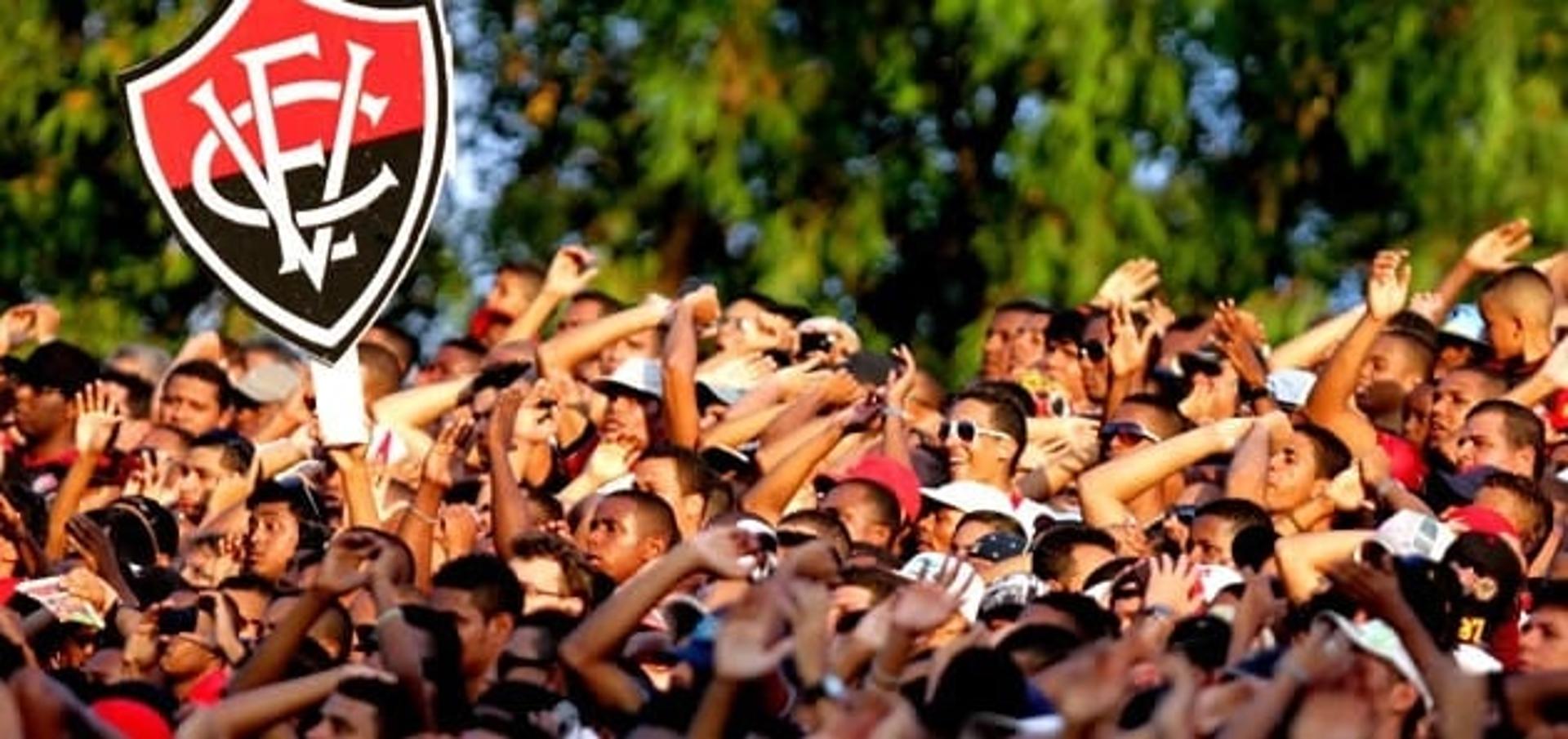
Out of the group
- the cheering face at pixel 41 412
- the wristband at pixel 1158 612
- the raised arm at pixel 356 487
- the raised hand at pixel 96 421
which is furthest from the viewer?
the cheering face at pixel 41 412

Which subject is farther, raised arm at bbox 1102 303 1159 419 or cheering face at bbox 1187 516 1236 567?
raised arm at bbox 1102 303 1159 419

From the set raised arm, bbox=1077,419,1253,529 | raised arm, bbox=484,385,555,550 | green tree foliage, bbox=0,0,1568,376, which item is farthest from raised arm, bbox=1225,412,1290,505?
green tree foliage, bbox=0,0,1568,376

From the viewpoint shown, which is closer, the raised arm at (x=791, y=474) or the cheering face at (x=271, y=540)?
the cheering face at (x=271, y=540)

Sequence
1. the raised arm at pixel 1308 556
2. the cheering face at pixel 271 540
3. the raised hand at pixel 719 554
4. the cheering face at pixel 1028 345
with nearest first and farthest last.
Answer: the raised hand at pixel 719 554, the raised arm at pixel 1308 556, the cheering face at pixel 271 540, the cheering face at pixel 1028 345

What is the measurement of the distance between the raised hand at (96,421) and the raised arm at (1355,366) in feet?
9.78

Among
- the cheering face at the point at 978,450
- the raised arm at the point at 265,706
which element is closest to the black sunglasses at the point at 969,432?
the cheering face at the point at 978,450

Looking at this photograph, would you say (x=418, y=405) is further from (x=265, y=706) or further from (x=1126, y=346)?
(x=265, y=706)

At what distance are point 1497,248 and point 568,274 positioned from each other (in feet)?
8.51

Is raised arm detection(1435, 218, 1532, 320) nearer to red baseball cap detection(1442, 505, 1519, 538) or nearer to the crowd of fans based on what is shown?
the crowd of fans

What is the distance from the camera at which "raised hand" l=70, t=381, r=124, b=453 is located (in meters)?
16.0

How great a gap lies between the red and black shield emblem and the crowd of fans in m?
0.59

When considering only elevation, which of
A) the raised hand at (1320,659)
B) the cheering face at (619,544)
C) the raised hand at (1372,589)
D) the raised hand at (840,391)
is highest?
the raised hand at (1320,659)

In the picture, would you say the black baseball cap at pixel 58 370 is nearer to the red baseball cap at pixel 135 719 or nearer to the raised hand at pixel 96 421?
the raised hand at pixel 96 421

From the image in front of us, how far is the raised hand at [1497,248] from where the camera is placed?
1631 cm
